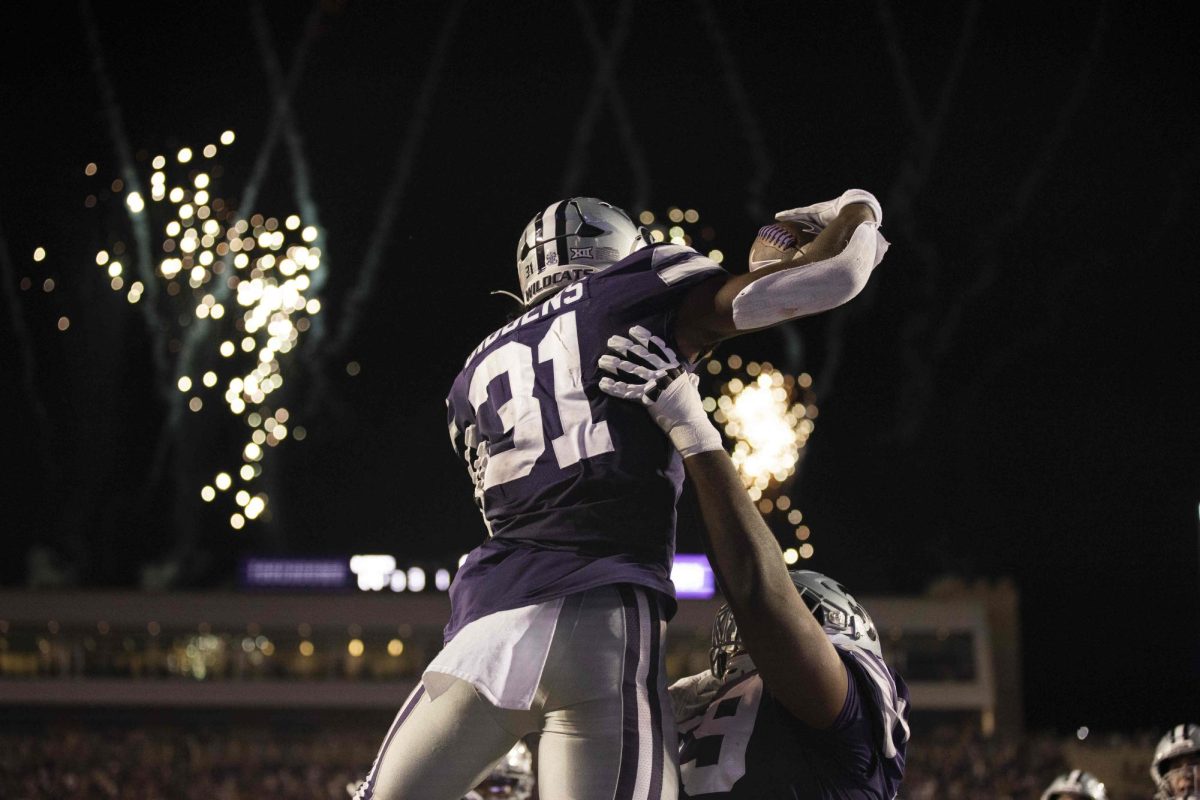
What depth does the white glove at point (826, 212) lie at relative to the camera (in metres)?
3.23

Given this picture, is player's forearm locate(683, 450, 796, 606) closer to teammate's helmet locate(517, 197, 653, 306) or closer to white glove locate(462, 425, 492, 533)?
white glove locate(462, 425, 492, 533)

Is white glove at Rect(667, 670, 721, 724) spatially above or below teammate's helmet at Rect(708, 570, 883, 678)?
below

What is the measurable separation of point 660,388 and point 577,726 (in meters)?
0.73

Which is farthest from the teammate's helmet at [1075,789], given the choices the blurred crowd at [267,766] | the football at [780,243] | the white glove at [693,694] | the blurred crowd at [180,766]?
A: the blurred crowd at [180,766]

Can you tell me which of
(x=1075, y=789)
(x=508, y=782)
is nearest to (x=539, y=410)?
(x=508, y=782)

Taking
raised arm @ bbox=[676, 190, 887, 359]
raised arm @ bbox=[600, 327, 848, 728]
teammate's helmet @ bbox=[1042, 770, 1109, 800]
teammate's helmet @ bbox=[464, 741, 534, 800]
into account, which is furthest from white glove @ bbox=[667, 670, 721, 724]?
teammate's helmet @ bbox=[1042, 770, 1109, 800]

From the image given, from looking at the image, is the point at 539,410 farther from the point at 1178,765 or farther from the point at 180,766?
the point at 180,766

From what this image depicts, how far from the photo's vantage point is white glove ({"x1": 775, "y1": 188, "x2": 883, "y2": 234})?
3230 mm

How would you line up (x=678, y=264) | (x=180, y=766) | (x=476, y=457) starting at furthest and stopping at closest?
(x=180, y=766) < (x=476, y=457) < (x=678, y=264)

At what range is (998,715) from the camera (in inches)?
1811

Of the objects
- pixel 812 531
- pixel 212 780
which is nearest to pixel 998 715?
pixel 812 531

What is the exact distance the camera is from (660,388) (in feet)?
10.0

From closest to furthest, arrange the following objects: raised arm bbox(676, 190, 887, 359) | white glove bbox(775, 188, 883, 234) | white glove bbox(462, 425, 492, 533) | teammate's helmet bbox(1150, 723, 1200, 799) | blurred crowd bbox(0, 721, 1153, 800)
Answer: raised arm bbox(676, 190, 887, 359) < white glove bbox(775, 188, 883, 234) < white glove bbox(462, 425, 492, 533) < teammate's helmet bbox(1150, 723, 1200, 799) < blurred crowd bbox(0, 721, 1153, 800)

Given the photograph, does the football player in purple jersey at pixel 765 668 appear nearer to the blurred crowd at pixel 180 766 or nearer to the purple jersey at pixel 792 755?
the purple jersey at pixel 792 755
